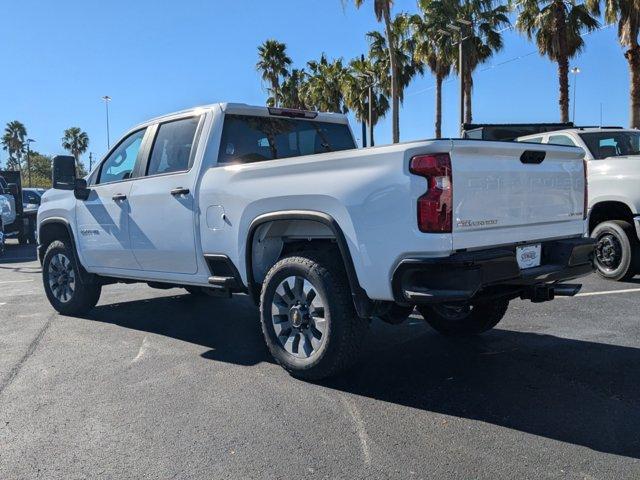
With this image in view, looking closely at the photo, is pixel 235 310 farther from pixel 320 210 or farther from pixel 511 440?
pixel 511 440

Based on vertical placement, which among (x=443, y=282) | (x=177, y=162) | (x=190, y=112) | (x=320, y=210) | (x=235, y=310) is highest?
(x=190, y=112)

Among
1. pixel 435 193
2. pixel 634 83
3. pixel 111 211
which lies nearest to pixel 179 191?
pixel 111 211

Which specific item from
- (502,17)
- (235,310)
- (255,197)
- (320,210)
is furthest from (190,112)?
(502,17)

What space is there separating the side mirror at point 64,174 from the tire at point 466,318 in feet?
12.4

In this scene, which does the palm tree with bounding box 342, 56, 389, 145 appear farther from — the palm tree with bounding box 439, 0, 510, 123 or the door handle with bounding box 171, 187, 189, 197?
the door handle with bounding box 171, 187, 189, 197

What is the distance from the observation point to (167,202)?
5.10m

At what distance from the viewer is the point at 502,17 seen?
28688 mm

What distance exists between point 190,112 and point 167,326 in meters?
2.24

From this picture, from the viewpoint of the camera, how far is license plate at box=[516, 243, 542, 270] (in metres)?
3.88

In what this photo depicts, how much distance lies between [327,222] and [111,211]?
2.86m

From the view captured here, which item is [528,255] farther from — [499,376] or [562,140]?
[562,140]

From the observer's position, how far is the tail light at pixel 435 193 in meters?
3.41

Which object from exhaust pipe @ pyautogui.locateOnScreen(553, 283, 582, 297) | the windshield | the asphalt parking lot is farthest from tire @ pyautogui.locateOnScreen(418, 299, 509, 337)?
the windshield

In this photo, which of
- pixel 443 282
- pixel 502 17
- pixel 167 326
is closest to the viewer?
pixel 443 282
